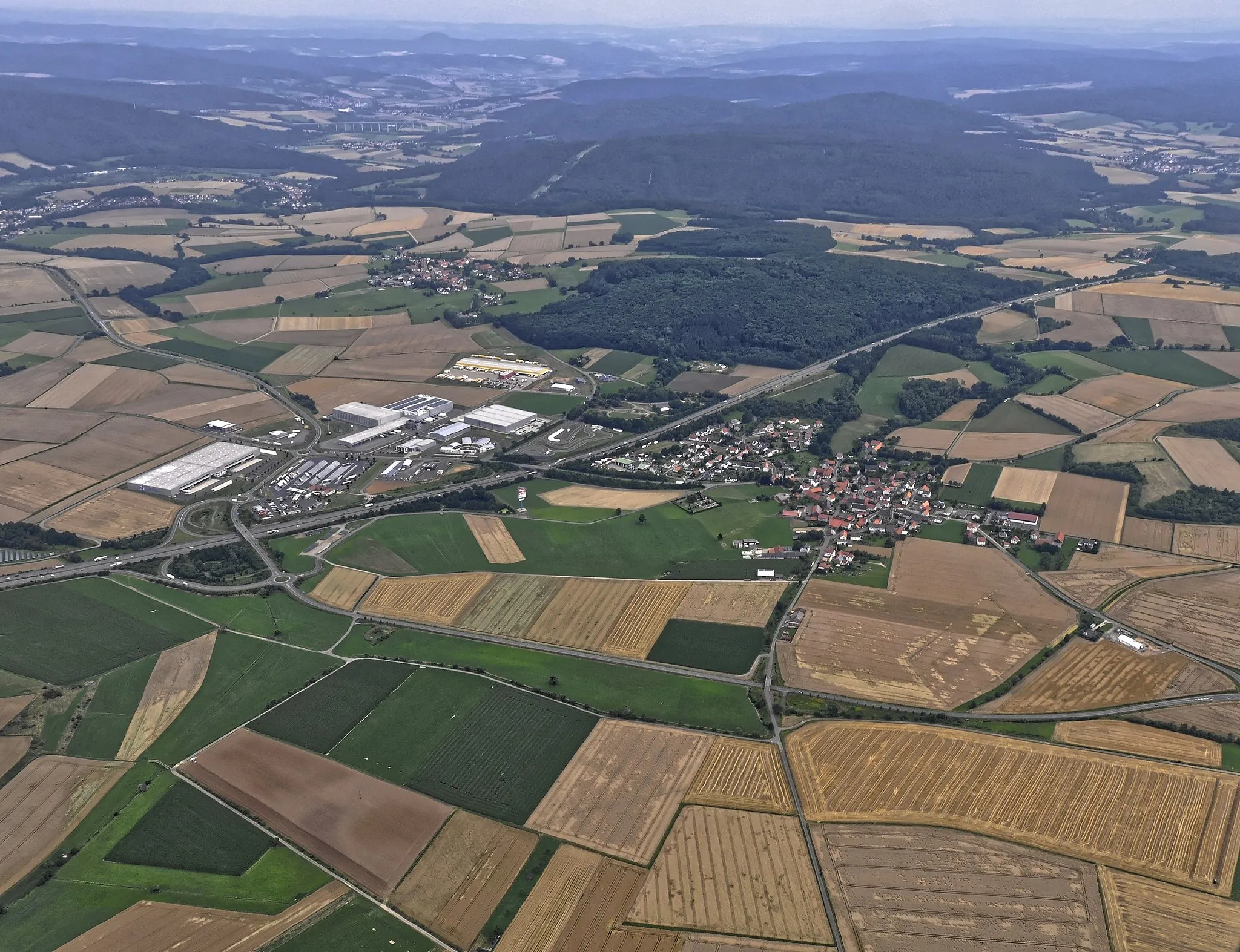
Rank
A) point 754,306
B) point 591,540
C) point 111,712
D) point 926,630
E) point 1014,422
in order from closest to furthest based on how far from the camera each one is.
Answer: point 111,712 → point 926,630 → point 591,540 → point 1014,422 → point 754,306

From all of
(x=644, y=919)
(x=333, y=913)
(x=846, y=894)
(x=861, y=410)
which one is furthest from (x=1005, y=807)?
(x=861, y=410)

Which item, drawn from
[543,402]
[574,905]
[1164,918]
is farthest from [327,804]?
[543,402]

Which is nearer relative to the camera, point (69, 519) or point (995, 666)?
point (995, 666)

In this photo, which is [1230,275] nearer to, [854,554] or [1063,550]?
[1063,550]

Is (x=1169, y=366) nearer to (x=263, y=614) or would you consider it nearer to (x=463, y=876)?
(x=263, y=614)

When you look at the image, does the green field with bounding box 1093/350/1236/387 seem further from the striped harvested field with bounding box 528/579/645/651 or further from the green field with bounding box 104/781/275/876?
the green field with bounding box 104/781/275/876

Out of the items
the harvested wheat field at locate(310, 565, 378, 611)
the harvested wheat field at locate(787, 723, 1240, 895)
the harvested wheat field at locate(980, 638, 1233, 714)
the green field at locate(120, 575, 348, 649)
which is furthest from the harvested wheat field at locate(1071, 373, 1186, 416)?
the green field at locate(120, 575, 348, 649)
